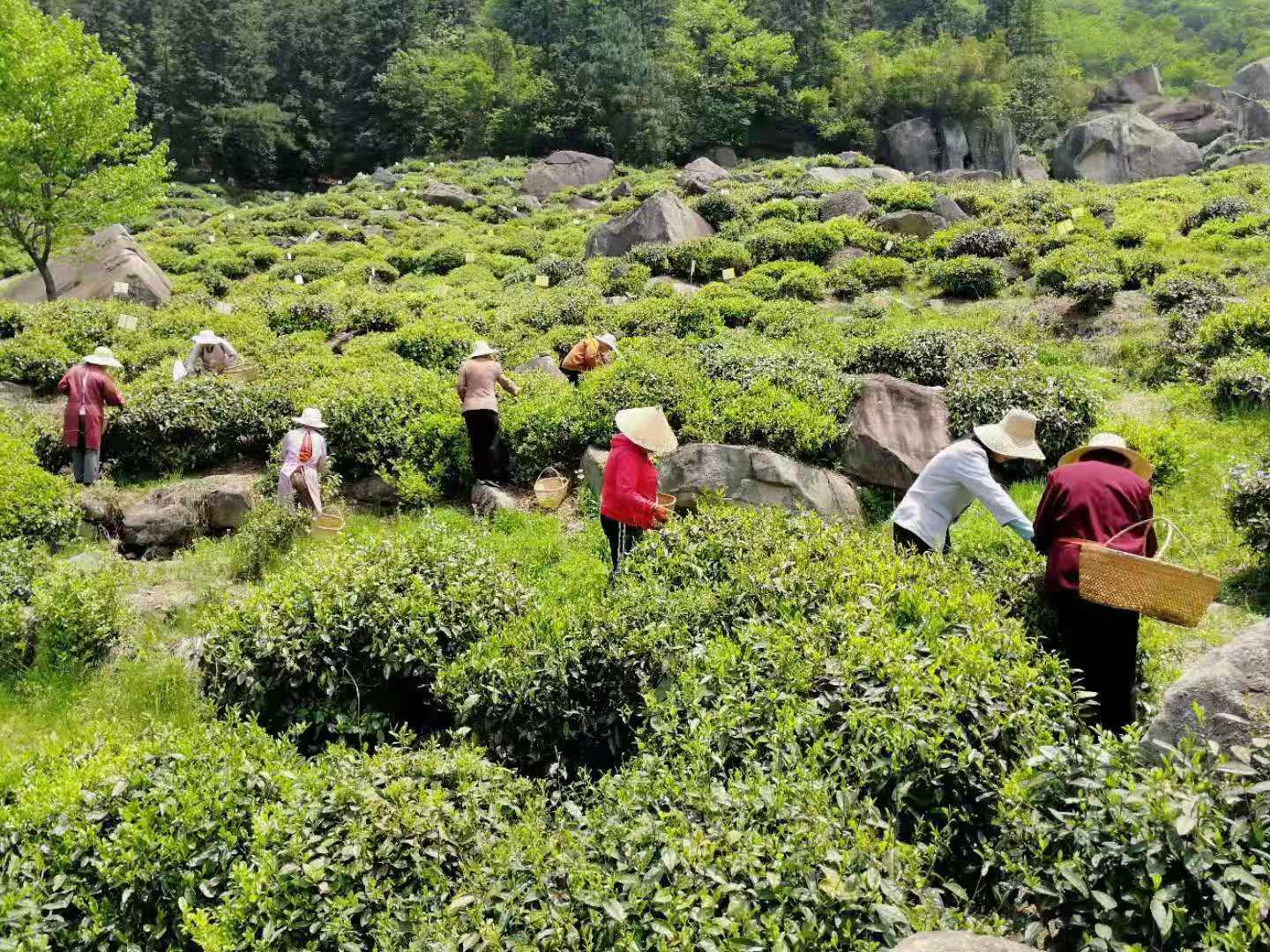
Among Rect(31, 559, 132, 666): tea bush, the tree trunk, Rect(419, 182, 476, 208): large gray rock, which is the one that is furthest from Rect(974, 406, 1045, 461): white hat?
Rect(419, 182, 476, 208): large gray rock

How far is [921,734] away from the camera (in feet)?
14.5

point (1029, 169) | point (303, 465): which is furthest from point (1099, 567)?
point (1029, 169)

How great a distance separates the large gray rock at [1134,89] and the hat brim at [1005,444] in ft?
203

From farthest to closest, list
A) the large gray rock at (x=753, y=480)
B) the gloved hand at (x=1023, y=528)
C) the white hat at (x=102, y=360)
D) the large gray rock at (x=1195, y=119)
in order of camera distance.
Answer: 1. the large gray rock at (x=1195, y=119)
2. the white hat at (x=102, y=360)
3. the large gray rock at (x=753, y=480)
4. the gloved hand at (x=1023, y=528)

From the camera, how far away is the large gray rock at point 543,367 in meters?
13.4

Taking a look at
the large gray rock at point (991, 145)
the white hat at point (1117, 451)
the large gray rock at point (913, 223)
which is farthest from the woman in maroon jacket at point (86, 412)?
the large gray rock at point (991, 145)

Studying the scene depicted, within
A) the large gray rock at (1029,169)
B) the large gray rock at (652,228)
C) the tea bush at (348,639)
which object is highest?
the tea bush at (348,639)

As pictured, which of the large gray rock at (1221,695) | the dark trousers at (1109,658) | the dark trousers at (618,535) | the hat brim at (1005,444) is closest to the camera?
the large gray rock at (1221,695)

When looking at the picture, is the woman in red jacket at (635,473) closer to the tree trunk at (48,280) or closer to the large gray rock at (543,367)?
the large gray rock at (543,367)

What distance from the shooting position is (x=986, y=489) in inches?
255

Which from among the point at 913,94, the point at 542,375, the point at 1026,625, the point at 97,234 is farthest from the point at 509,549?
the point at 913,94

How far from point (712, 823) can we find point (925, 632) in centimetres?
216

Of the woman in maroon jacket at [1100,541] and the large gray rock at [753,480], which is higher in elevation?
the woman in maroon jacket at [1100,541]

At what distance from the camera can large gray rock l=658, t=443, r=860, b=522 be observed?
30.6 ft
